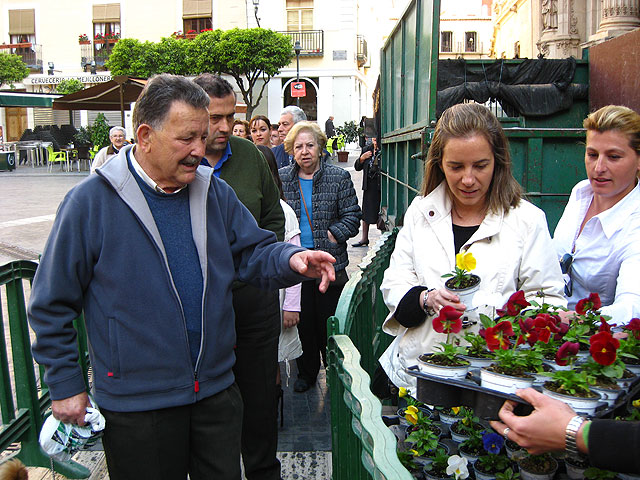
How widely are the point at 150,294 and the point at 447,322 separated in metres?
1.01

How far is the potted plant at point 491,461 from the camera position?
6.75 ft

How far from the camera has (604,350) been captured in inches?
66.4

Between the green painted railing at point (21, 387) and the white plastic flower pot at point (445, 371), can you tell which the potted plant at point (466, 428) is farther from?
the green painted railing at point (21, 387)

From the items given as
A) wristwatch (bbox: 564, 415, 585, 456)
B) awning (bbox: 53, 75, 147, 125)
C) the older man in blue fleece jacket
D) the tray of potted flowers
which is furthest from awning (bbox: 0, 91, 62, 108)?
wristwatch (bbox: 564, 415, 585, 456)

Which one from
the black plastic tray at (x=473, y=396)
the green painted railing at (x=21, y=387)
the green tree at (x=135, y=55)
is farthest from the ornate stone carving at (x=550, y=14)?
the green tree at (x=135, y=55)

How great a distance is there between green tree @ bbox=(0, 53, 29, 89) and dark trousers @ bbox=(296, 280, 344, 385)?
38735 millimetres

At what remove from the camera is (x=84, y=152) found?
90.4ft

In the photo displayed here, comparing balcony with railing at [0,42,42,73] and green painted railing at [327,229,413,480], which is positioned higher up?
balcony with railing at [0,42,42,73]

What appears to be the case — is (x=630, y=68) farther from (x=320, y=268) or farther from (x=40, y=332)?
(x=40, y=332)

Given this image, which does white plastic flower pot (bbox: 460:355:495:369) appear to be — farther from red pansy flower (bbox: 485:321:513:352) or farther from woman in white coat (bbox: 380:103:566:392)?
woman in white coat (bbox: 380:103:566:392)

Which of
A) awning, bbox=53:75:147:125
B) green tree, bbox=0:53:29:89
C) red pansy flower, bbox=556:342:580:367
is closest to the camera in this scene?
red pansy flower, bbox=556:342:580:367

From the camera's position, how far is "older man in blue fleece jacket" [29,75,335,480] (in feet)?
7.06

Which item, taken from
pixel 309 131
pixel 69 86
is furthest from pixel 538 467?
pixel 69 86

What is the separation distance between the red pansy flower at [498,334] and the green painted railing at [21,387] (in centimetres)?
260
